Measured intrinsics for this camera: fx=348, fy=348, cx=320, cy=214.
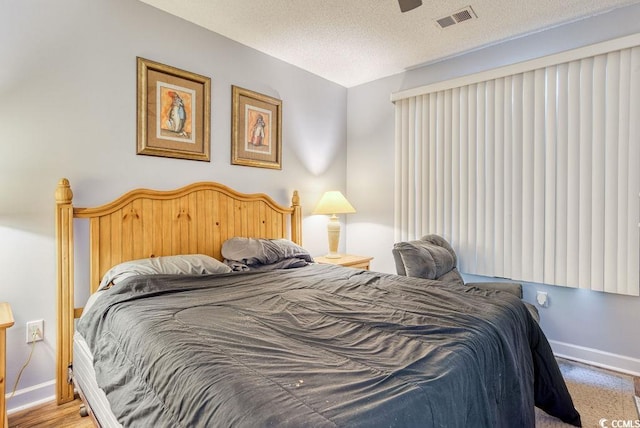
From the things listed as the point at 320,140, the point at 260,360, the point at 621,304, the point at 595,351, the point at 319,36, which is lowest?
the point at 595,351

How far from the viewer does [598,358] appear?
261 centimetres

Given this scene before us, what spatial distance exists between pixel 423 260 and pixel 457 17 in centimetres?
182

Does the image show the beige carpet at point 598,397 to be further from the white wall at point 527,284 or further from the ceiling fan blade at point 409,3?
the ceiling fan blade at point 409,3

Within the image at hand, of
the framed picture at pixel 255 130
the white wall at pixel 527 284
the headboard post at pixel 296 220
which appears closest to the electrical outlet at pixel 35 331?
the framed picture at pixel 255 130

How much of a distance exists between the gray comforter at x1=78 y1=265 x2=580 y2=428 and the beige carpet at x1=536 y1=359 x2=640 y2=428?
186 millimetres

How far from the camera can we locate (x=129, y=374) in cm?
126

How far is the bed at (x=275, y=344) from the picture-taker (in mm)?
880

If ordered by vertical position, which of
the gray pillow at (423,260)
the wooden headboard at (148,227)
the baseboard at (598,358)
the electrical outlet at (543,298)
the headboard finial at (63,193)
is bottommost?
the baseboard at (598,358)

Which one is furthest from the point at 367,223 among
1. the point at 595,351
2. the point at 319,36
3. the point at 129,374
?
the point at 129,374

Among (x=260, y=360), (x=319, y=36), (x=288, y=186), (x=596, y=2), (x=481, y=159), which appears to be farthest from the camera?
(x=288, y=186)

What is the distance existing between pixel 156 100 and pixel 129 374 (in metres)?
1.88

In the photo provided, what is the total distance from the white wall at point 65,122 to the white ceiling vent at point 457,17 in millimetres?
1740

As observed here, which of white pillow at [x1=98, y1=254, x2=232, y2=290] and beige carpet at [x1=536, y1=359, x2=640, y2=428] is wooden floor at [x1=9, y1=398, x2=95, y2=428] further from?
beige carpet at [x1=536, y1=359, x2=640, y2=428]

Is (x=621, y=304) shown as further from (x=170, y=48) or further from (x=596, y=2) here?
(x=170, y=48)
